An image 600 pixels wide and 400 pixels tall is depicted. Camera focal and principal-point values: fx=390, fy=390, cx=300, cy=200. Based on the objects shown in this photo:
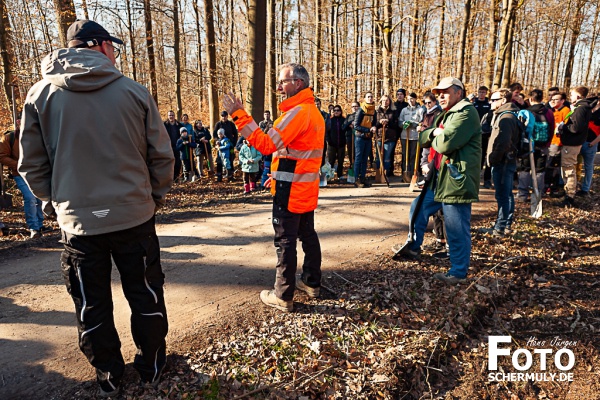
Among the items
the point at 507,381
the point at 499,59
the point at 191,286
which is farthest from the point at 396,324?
the point at 499,59

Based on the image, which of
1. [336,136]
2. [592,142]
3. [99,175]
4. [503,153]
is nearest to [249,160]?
[336,136]

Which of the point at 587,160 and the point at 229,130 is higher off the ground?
the point at 229,130

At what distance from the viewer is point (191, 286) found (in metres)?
4.57

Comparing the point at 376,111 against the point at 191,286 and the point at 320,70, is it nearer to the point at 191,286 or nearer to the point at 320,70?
the point at 191,286

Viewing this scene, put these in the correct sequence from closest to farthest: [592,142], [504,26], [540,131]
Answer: [540,131] → [592,142] → [504,26]

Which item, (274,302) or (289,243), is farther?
(274,302)

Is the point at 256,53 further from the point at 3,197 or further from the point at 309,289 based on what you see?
the point at 309,289

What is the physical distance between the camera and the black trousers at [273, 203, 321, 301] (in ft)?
12.4

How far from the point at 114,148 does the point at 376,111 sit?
9.20 meters

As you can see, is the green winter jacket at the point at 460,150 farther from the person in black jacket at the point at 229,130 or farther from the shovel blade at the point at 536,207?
the person in black jacket at the point at 229,130

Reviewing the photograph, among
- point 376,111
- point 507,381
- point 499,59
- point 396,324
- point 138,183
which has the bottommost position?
point 507,381

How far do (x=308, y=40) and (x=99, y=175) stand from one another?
2301cm

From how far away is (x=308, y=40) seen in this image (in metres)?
23.5

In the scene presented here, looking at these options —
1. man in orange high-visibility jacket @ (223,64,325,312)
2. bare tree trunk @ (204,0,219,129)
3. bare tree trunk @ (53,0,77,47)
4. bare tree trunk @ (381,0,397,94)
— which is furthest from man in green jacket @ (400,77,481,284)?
bare tree trunk @ (381,0,397,94)
